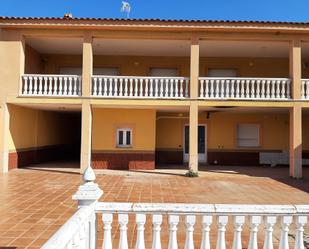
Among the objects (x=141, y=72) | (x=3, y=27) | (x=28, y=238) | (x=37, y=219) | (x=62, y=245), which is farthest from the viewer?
(x=141, y=72)

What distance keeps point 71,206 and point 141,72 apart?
10.3 m

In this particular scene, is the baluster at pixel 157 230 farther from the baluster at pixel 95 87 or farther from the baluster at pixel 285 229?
the baluster at pixel 95 87

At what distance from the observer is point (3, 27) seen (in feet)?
42.2

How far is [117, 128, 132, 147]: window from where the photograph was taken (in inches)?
603

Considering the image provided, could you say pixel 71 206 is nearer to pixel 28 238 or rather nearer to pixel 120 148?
pixel 28 238

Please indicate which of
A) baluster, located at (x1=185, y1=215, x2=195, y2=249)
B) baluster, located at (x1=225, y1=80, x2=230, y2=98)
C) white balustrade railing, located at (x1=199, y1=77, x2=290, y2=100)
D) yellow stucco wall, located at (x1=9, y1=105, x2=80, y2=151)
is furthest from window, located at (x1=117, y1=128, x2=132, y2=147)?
baluster, located at (x1=185, y1=215, x2=195, y2=249)

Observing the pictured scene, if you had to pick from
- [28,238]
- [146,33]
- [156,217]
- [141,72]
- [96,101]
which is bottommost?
[28,238]

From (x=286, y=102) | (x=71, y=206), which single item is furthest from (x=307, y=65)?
(x=71, y=206)

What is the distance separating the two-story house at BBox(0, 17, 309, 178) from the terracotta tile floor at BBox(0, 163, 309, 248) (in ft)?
4.38

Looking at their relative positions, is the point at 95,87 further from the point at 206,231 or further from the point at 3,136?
the point at 206,231

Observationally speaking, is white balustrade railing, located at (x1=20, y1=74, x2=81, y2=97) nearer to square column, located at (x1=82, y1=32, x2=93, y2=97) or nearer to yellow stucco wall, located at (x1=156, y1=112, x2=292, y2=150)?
square column, located at (x1=82, y1=32, x2=93, y2=97)

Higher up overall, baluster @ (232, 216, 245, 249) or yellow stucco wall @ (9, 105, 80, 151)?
yellow stucco wall @ (9, 105, 80, 151)

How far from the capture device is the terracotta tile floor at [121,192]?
221 inches

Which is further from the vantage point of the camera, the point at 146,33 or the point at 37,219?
the point at 146,33
